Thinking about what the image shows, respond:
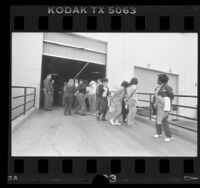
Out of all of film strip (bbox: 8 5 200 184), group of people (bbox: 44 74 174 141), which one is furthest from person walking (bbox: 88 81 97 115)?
film strip (bbox: 8 5 200 184)

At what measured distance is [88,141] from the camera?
408 centimetres

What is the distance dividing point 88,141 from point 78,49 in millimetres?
3033

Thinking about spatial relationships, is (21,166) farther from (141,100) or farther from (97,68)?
(97,68)

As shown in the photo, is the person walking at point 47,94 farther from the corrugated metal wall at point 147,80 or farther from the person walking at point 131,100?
the corrugated metal wall at point 147,80

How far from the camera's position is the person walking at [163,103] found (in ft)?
13.5

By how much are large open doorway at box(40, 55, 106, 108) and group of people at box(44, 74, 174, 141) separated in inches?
10.1

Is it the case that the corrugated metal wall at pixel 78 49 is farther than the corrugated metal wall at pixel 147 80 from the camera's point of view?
Yes

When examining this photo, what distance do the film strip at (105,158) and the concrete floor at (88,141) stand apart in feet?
0.89

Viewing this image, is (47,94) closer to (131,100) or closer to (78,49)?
(78,49)

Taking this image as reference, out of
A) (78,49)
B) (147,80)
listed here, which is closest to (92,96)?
(78,49)

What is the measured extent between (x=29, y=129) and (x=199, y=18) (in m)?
3.84

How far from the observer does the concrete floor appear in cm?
346

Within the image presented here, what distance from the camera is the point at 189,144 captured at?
390 cm

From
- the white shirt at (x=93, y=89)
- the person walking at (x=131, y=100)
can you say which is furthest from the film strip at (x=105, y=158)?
the white shirt at (x=93, y=89)
